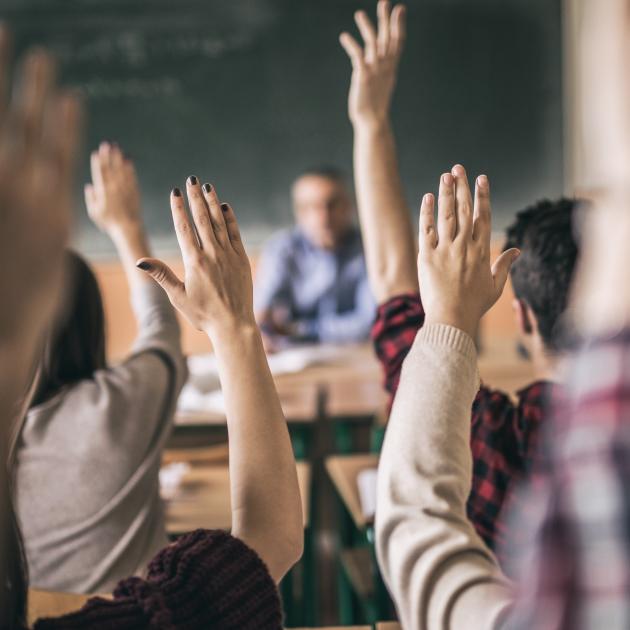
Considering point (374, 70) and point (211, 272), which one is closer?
point (211, 272)

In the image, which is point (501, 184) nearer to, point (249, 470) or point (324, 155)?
point (324, 155)

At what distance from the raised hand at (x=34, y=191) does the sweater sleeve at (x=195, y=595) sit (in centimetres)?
37

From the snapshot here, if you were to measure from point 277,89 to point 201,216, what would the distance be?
396 centimetres

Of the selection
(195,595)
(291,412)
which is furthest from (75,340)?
(291,412)

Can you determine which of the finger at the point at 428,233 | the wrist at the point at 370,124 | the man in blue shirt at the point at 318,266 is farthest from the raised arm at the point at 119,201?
the man in blue shirt at the point at 318,266

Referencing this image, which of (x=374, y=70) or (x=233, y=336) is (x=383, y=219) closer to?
(x=374, y=70)

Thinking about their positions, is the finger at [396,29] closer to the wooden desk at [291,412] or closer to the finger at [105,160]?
the finger at [105,160]

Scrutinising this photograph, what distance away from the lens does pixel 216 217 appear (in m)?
0.85

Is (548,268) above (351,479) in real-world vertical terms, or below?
above

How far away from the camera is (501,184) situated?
4691 mm

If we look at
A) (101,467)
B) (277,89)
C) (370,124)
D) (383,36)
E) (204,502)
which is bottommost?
(204,502)

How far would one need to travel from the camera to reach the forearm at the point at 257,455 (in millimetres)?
846

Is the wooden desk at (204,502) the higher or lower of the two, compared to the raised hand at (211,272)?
lower

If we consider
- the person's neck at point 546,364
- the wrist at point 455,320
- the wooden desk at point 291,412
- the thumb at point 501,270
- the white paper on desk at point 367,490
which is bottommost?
the white paper on desk at point 367,490
